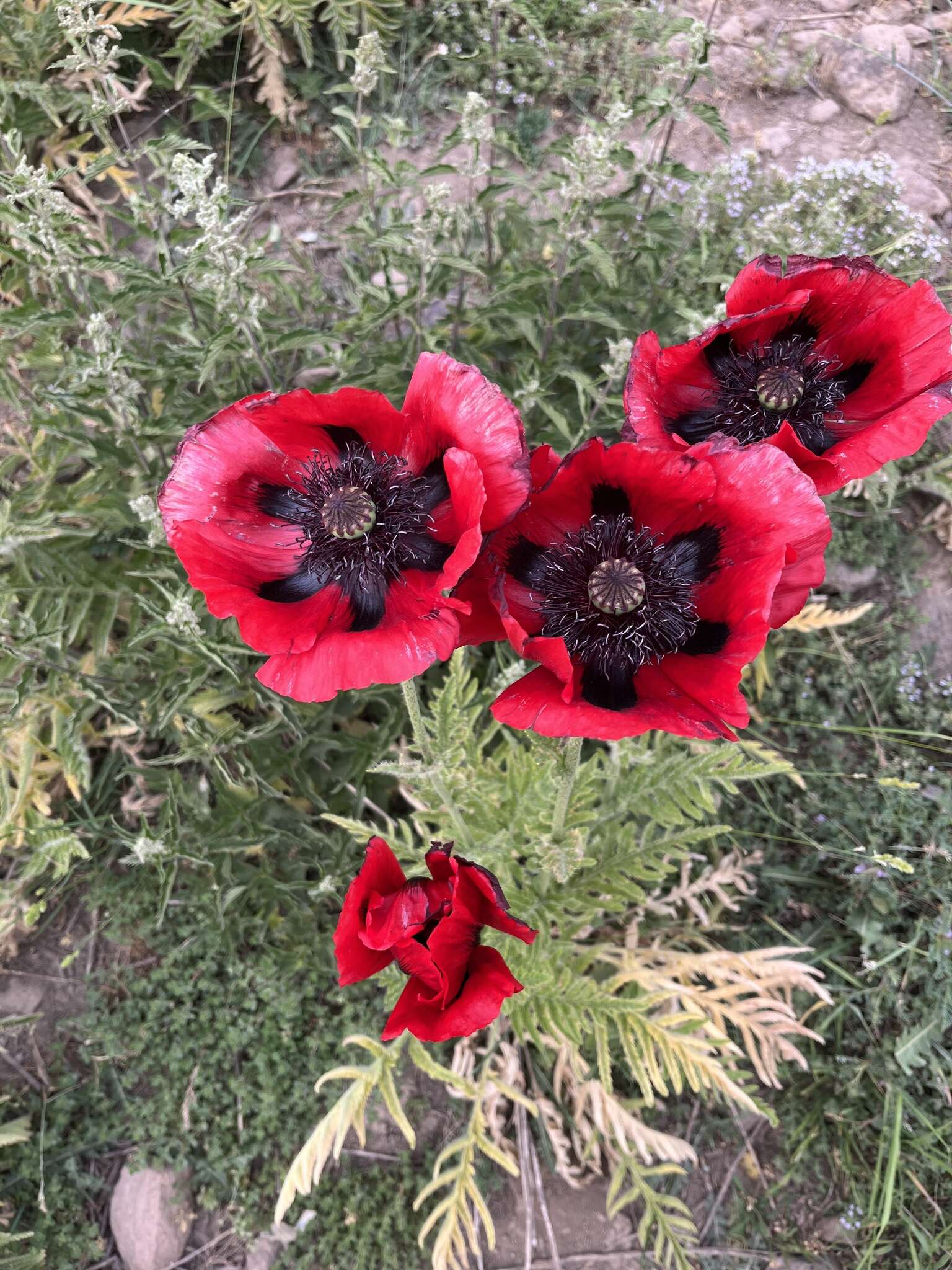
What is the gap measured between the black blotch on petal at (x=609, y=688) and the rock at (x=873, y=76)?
448cm

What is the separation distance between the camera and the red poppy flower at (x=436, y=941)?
1.55 meters

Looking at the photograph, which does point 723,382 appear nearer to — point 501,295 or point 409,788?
point 501,295

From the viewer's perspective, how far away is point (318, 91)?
4582 millimetres

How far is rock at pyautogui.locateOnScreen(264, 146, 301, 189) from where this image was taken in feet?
15.3

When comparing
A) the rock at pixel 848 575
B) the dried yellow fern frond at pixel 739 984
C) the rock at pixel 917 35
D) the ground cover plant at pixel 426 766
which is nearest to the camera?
the ground cover plant at pixel 426 766

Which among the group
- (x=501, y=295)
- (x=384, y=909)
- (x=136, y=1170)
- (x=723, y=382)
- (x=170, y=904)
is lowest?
(x=136, y=1170)

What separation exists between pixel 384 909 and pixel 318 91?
453 centimetres

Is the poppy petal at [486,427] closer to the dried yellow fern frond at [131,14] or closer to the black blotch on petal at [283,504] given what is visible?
the black blotch on petal at [283,504]

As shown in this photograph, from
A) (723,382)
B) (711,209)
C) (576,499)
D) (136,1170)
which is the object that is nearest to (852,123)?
(711,209)

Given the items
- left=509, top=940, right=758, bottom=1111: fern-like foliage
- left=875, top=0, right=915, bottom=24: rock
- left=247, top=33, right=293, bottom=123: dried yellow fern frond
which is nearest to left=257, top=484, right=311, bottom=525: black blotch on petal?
left=509, top=940, right=758, bottom=1111: fern-like foliage

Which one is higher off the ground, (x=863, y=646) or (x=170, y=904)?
(x=863, y=646)

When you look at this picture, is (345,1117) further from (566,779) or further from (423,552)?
(423,552)

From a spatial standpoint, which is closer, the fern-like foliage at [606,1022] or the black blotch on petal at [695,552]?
the black blotch on petal at [695,552]

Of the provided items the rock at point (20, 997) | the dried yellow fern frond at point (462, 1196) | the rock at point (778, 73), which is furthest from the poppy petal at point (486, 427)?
the rock at point (778, 73)
